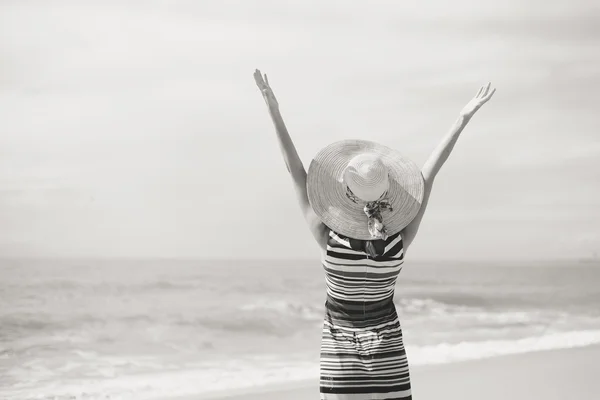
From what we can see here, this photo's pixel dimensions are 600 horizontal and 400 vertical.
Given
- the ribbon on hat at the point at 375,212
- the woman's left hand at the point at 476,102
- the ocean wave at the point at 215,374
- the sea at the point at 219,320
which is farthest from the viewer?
the sea at the point at 219,320

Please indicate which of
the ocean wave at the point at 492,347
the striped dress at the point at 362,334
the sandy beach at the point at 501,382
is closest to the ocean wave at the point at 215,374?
the ocean wave at the point at 492,347

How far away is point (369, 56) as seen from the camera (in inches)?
549

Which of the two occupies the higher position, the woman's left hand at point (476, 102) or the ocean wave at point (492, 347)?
the ocean wave at point (492, 347)

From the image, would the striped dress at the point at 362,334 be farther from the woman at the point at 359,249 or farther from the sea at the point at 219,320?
the sea at the point at 219,320

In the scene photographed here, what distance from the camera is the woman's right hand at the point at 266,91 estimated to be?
2.06 m

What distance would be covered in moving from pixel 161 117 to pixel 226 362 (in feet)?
35.8

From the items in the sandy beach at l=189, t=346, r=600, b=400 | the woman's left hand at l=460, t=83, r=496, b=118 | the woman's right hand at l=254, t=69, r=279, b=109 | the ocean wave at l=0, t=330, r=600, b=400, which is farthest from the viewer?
the ocean wave at l=0, t=330, r=600, b=400

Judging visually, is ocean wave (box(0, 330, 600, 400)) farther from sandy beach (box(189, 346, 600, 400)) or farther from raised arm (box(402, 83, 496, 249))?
raised arm (box(402, 83, 496, 249))

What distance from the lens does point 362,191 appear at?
78.2 inches

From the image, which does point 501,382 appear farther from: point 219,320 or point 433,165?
point 219,320

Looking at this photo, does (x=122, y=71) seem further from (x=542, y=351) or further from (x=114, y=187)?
(x=542, y=351)

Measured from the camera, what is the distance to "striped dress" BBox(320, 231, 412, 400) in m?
1.97

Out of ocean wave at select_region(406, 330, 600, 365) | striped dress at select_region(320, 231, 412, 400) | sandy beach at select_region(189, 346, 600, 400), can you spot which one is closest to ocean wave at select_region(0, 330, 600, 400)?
ocean wave at select_region(406, 330, 600, 365)

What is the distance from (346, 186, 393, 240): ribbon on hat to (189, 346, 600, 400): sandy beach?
3.75 metres
